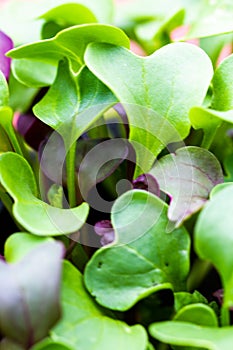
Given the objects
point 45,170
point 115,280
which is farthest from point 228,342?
point 45,170

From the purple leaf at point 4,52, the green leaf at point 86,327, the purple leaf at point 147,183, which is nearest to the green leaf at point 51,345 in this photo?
the green leaf at point 86,327

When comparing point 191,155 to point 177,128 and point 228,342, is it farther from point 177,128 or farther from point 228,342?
point 228,342

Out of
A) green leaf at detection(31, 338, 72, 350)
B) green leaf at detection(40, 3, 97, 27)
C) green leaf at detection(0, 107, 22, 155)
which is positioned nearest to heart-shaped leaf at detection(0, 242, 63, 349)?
green leaf at detection(31, 338, 72, 350)

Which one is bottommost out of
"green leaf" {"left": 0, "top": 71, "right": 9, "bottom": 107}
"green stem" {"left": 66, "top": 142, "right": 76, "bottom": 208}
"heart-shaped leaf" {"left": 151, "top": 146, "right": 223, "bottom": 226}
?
"green stem" {"left": 66, "top": 142, "right": 76, "bottom": 208}

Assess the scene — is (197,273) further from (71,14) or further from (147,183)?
(71,14)

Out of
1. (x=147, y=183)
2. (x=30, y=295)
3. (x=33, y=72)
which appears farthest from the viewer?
(x=33, y=72)

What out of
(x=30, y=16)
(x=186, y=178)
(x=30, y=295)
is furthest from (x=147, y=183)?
(x=30, y=16)

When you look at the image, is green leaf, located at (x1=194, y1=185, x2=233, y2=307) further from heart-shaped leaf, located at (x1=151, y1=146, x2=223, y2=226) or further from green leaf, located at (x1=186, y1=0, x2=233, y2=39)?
green leaf, located at (x1=186, y1=0, x2=233, y2=39)
